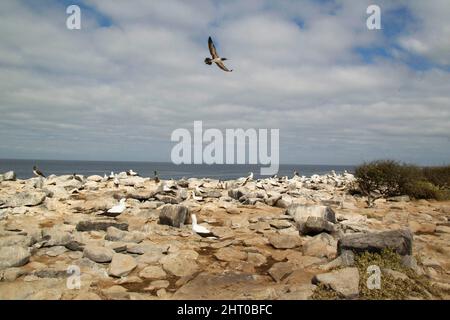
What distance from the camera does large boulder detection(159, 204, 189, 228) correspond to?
41.3 feet

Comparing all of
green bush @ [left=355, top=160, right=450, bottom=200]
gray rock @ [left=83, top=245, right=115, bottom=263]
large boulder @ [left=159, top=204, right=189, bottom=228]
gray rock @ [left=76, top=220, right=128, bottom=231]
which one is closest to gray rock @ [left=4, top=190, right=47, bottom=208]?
gray rock @ [left=76, top=220, right=128, bottom=231]

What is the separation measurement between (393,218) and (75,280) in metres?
12.4

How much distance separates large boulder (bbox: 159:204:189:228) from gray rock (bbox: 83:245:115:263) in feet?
11.8

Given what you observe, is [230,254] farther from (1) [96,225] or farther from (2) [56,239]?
(2) [56,239]

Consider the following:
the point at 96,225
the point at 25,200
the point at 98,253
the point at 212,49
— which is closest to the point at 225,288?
the point at 98,253

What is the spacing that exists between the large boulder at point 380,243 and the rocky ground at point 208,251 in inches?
0.9

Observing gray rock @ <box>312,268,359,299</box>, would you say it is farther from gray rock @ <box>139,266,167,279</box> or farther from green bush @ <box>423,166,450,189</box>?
green bush @ <box>423,166,450,189</box>

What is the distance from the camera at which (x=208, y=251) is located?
1030 cm

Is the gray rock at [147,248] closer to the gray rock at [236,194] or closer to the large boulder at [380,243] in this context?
the large boulder at [380,243]
